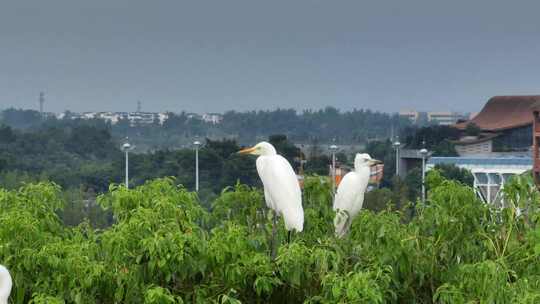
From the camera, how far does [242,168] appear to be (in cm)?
4041

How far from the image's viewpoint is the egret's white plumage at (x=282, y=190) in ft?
19.1

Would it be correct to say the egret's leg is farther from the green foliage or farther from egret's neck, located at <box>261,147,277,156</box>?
egret's neck, located at <box>261,147,277,156</box>

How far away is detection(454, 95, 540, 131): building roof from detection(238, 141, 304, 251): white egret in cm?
5331

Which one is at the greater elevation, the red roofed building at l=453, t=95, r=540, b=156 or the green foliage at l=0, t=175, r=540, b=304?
the green foliage at l=0, t=175, r=540, b=304

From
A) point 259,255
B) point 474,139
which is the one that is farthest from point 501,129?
point 259,255

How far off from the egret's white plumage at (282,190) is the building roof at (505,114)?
53305 millimetres

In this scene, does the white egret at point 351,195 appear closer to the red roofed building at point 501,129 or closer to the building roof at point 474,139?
the red roofed building at point 501,129

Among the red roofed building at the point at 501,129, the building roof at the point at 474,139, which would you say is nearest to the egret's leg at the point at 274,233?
the red roofed building at the point at 501,129

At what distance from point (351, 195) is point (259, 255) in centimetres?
157

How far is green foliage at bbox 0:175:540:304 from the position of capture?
4.70 m

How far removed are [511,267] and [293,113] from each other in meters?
112

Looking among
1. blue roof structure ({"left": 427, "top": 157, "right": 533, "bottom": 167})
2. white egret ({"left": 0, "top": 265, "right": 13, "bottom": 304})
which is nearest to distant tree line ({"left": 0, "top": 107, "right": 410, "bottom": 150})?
blue roof structure ({"left": 427, "top": 157, "right": 533, "bottom": 167})

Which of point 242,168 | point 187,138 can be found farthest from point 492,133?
point 187,138

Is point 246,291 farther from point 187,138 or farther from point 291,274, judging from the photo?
point 187,138
